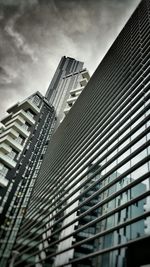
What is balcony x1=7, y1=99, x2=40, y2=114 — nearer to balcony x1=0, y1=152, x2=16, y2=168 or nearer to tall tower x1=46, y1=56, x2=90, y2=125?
balcony x1=0, y1=152, x2=16, y2=168

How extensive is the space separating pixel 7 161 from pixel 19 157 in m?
3.03

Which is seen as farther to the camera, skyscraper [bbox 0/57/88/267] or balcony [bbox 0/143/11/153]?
balcony [bbox 0/143/11/153]

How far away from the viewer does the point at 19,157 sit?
2642 centimetres

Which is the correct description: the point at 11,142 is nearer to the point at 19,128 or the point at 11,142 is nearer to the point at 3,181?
the point at 19,128

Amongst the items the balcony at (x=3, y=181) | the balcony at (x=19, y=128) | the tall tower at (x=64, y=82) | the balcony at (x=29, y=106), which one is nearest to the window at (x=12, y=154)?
the balcony at (x=19, y=128)

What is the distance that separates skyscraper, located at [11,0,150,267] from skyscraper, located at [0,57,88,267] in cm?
1317

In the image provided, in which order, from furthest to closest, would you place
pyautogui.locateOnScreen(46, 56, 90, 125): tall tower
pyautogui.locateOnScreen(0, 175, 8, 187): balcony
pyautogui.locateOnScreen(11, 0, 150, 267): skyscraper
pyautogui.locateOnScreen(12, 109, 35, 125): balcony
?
pyautogui.locateOnScreen(46, 56, 90, 125): tall tower < pyautogui.locateOnScreen(12, 109, 35, 125): balcony < pyautogui.locateOnScreen(0, 175, 8, 187): balcony < pyautogui.locateOnScreen(11, 0, 150, 267): skyscraper

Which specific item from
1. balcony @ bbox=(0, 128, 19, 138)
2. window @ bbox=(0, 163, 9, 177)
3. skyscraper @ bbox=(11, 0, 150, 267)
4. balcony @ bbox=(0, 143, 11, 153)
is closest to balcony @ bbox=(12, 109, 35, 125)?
balcony @ bbox=(0, 128, 19, 138)

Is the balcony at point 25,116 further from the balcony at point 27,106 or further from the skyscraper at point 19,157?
the balcony at point 27,106

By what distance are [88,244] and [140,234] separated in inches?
74.8

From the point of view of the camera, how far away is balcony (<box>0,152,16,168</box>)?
76.1 ft

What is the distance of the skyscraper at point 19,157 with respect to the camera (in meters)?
21.8

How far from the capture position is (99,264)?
16.4 feet

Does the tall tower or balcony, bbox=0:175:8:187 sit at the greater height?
the tall tower
